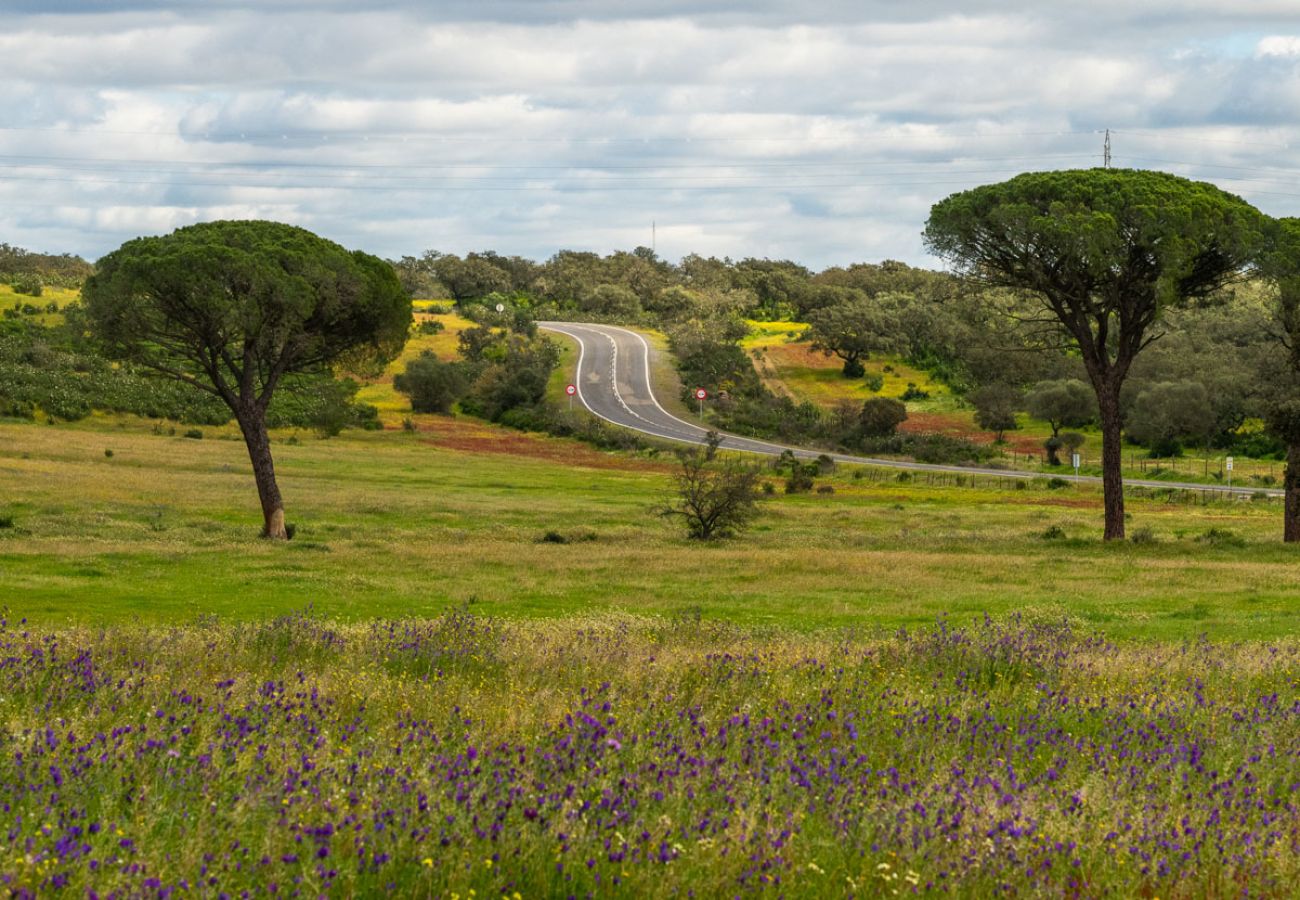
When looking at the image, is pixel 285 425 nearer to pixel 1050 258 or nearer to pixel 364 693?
pixel 1050 258

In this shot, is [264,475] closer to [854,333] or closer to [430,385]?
[430,385]

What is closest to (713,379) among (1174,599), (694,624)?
(1174,599)

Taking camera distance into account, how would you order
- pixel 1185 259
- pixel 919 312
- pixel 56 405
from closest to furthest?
pixel 1185 259 < pixel 56 405 < pixel 919 312

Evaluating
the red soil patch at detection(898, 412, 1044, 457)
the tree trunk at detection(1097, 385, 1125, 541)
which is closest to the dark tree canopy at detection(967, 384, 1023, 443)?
the red soil patch at detection(898, 412, 1044, 457)

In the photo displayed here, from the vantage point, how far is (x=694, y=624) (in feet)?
57.9

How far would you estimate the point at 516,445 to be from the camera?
91.4m

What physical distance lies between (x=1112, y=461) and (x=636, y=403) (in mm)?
76897

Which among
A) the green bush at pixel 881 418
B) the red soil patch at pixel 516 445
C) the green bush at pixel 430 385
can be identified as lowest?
the red soil patch at pixel 516 445

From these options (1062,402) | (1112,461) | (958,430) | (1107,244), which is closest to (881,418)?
(958,430)

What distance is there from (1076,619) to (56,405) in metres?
77.1

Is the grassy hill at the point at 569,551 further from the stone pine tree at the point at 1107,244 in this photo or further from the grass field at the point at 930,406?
the grass field at the point at 930,406

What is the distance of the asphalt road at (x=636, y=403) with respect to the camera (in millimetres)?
81625

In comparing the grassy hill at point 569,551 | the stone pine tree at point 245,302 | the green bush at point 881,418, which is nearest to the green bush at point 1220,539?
the grassy hill at point 569,551

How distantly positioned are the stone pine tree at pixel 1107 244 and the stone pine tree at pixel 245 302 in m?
18.0
